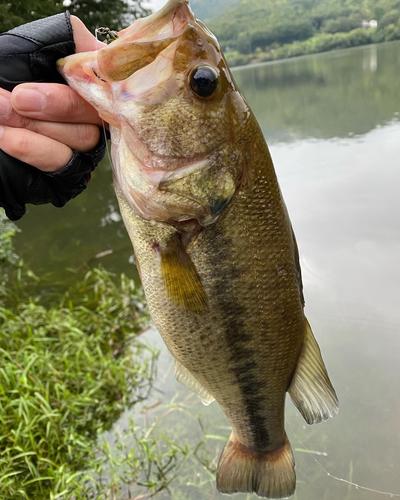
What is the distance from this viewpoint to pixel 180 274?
129 centimetres

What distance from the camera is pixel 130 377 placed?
364cm

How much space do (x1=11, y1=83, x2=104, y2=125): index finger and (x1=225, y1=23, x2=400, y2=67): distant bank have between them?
1707cm

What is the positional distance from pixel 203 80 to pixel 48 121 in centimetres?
52

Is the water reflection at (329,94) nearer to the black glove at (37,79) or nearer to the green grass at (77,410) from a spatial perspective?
the green grass at (77,410)

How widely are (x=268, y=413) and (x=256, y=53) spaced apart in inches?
821

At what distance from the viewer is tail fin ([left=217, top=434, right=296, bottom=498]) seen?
5.68 ft

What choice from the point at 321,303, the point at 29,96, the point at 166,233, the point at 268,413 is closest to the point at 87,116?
the point at 29,96

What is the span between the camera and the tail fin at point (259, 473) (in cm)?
173

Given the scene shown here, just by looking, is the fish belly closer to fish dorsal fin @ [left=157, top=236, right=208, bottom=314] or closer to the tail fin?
fish dorsal fin @ [left=157, top=236, right=208, bottom=314]

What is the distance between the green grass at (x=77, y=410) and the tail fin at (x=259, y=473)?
47.1 inches

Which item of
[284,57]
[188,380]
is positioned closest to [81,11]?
[284,57]

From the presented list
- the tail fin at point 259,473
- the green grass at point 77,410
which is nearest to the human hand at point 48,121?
the tail fin at point 259,473

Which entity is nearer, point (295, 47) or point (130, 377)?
point (130, 377)

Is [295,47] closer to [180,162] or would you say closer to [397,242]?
[397,242]
